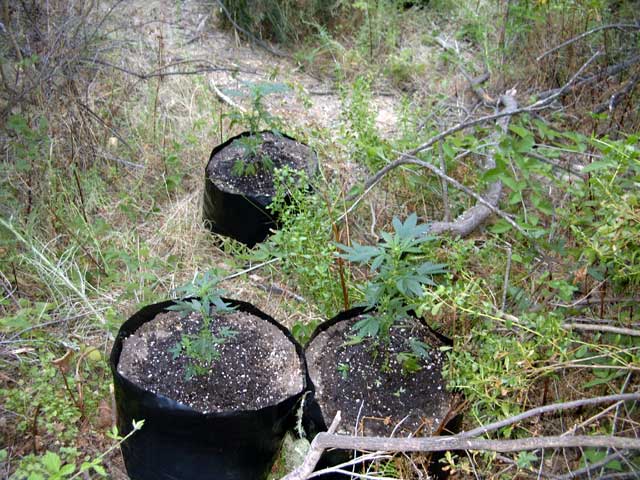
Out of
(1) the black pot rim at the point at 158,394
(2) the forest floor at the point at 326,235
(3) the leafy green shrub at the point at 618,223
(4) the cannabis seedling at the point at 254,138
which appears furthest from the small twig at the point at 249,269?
(3) the leafy green shrub at the point at 618,223

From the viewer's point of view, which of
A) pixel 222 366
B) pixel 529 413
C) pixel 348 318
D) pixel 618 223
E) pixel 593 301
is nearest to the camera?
pixel 529 413

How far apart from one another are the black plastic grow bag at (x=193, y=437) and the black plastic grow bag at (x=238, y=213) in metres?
0.96

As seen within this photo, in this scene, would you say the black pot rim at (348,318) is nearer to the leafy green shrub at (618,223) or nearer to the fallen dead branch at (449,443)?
the leafy green shrub at (618,223)

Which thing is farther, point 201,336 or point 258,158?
point 258,158

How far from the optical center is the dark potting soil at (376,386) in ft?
6.47

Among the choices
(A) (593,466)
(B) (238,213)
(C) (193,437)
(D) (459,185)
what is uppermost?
(D) (459,185)

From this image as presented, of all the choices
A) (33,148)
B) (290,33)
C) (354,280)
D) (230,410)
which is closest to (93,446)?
(230,410)

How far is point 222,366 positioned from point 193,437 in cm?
24

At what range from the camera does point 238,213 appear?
2.86 m

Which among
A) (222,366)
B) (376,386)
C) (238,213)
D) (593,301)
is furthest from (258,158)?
(593,301)

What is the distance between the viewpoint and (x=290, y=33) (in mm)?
4543

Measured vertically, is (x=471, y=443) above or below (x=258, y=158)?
below

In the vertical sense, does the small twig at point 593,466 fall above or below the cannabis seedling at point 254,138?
below

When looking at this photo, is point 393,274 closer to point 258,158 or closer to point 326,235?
point 326,235
